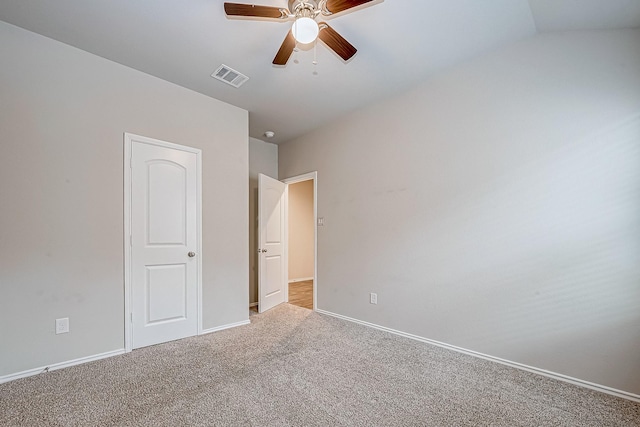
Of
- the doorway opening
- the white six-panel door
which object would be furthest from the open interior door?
the white six-panel door

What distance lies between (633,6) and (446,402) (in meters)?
2.86

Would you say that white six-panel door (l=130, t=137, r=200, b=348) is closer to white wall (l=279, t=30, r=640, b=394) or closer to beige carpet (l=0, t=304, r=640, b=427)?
beige carpet (l=0, t=304, r=640, b=427)

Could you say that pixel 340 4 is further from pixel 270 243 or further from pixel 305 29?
pixel 270 243

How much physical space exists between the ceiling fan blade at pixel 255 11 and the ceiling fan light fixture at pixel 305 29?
0.11m

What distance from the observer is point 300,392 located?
6.75ft

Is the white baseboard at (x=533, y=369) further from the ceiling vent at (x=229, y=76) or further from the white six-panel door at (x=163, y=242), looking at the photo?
the ceiling vent at (x=229, y=76)

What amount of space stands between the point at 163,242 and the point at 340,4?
268cm

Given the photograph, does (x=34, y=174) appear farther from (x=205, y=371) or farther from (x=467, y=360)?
(x=467, y=360)

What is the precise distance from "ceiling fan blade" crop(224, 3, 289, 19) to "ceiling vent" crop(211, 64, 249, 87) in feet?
3.57

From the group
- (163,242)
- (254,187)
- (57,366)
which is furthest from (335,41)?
(57,366)

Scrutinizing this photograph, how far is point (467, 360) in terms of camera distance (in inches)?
102

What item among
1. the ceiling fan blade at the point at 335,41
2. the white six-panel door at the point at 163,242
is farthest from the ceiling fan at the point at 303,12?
the white six-panel door at the point at 163,242

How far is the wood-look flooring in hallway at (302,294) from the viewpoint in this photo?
466cm

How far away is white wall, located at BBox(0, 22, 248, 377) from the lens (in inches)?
88.0
